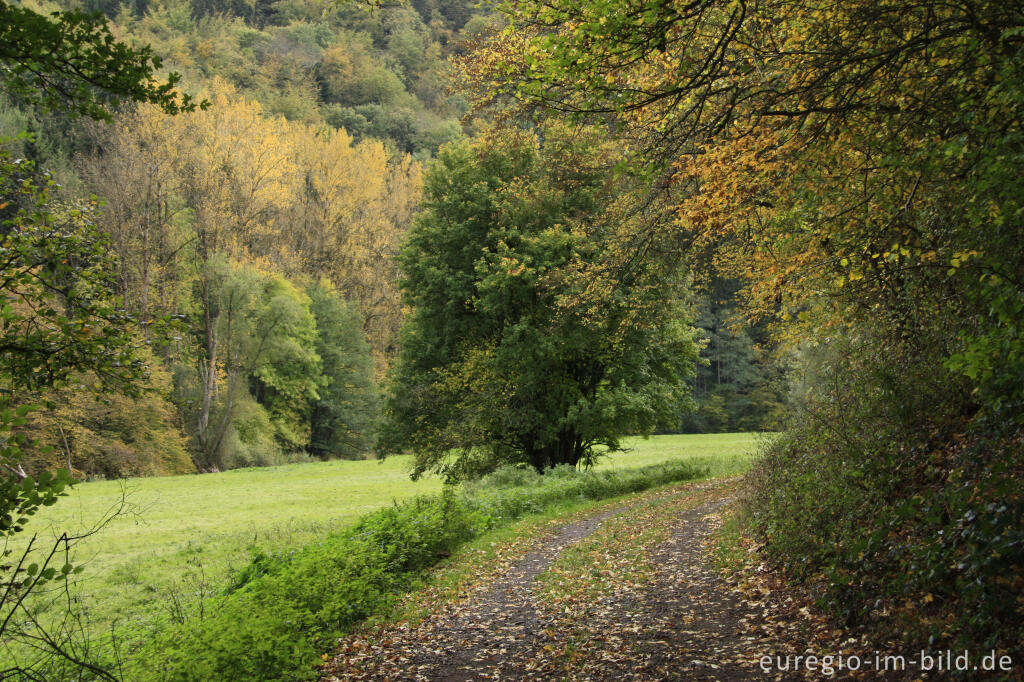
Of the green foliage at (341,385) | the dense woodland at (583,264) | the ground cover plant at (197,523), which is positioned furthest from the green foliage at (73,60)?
the green foliage at (341,385)

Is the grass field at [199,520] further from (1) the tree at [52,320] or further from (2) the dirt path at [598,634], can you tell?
(2) the dirt path at [598,634]

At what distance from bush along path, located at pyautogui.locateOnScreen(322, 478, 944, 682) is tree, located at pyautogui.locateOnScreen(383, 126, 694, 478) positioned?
30.2 ft

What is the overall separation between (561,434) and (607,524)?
29.2ft

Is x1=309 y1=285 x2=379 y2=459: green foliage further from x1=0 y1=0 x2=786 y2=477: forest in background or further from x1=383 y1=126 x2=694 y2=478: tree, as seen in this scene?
x1=383 y1=126 x2=694 y2=478: tree

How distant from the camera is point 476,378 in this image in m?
21.7

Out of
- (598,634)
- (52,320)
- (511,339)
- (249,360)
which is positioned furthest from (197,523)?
(249,360)

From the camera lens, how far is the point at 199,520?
70.1 ft

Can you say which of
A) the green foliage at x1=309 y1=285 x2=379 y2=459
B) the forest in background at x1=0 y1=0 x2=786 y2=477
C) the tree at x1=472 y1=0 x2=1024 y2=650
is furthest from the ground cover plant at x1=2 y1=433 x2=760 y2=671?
the green foliage at x1=309 y1=285 x2=379 y2=459

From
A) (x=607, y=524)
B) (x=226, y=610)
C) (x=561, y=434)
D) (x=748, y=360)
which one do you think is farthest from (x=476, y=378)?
(x=748, y=360)

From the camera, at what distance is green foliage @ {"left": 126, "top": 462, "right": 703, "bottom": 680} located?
628 centimetres

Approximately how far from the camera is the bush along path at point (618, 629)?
571cm

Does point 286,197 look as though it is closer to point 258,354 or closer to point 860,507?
point 258,354

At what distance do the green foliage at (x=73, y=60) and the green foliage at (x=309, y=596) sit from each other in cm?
487

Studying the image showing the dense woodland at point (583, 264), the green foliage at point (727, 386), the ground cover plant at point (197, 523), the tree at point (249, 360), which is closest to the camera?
the dense woodland at point (583, 264)
